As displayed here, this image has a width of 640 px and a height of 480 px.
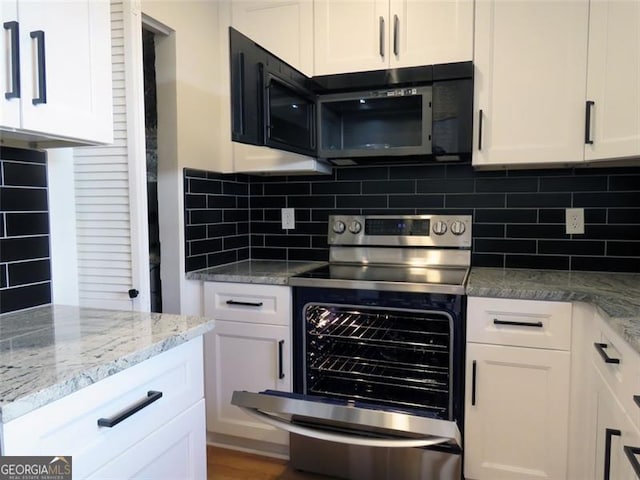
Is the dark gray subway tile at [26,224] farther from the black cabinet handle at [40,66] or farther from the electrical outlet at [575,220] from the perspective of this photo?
the electrical outlet at [575,220]

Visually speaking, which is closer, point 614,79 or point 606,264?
point 614,79

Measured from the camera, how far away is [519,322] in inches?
68.6

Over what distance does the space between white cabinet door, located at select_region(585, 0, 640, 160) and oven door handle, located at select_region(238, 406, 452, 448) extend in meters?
1.25

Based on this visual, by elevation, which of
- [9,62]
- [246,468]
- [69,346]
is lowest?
[246,468]

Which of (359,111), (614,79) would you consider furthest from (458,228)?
(614,79)

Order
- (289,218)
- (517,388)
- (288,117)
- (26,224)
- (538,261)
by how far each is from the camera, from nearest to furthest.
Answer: (26,224), (517,388), (288,117), (538,261), (289,218)

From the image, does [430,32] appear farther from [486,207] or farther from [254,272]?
[254,272]

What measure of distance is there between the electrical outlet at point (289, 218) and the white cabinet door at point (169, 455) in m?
1.46

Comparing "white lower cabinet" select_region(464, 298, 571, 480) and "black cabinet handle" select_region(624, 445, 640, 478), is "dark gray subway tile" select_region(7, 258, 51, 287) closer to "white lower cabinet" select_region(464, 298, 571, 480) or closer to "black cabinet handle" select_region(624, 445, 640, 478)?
"white lower cabinet" select_region(464, 298, 571, 480)

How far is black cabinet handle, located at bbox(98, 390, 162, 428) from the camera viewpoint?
3.11ft

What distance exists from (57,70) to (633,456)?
1.72 metres

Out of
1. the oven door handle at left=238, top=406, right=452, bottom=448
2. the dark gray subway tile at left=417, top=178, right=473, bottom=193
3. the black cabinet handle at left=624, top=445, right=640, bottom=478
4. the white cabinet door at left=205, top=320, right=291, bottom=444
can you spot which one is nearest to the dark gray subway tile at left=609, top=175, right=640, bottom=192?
the dark gray subway tile at left=417, top=178, right=473, bottom=193

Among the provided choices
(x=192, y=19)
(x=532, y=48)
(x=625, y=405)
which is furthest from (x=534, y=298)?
(x=192, y=19)

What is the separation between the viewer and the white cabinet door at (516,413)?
173 cm
